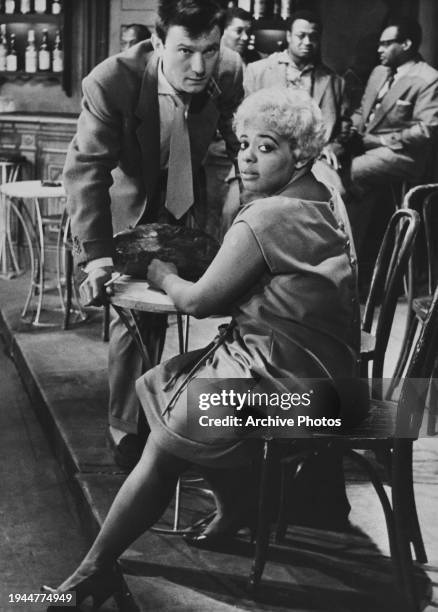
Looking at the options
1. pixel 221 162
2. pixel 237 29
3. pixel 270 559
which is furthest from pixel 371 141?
pixel 270 559

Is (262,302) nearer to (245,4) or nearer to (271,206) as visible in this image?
(271,206)

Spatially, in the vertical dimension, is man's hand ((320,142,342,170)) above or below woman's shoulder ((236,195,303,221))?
below

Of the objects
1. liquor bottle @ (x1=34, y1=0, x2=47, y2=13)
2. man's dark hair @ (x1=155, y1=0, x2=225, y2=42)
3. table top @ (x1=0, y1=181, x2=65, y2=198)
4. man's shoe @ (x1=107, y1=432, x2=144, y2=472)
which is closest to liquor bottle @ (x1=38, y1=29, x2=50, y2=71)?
liquor bottle @ (x1=34, y1=0, x2=47, y2=13)

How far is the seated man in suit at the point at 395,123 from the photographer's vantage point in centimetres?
565

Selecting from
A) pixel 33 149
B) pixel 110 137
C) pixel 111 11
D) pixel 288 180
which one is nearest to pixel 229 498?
pixel 288 180

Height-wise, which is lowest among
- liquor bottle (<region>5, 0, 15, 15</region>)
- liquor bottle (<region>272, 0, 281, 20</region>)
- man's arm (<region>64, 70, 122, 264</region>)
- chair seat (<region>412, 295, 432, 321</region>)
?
chair seat (<region>412, 295, 432, 321</region>)

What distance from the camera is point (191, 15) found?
264 cm

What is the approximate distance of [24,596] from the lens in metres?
2.46

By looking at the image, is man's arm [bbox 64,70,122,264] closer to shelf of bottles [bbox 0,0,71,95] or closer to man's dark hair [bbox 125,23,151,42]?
man's dark hair [bbox 125,23,151,42]

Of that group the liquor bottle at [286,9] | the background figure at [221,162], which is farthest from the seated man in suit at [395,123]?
the liquor bottle at [286,9]

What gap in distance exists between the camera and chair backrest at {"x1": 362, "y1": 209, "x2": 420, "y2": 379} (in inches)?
113

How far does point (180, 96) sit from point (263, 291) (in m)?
0.97

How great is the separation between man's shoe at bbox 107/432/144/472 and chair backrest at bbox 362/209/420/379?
80 cm

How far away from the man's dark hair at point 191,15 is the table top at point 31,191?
8.54 ft
